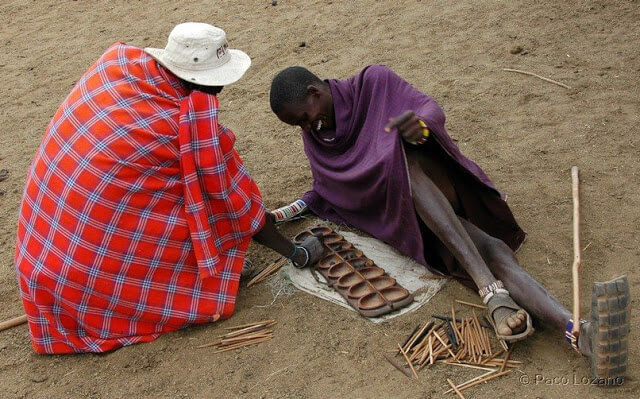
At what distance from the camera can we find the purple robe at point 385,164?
10.6 ft

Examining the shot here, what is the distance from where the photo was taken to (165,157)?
3148 mm

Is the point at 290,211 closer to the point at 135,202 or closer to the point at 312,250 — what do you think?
the point at 312,250

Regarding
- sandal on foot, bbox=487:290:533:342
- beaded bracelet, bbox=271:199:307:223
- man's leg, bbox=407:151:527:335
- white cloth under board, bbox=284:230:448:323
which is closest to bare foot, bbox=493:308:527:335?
sandal on foot, bbox=487:290:533:342

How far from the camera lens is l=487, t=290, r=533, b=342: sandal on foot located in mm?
2826

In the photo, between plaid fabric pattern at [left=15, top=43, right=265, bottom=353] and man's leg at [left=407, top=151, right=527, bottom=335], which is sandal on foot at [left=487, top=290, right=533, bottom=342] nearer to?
man's leg at [left=407, top=151, right=527, bottom=335]

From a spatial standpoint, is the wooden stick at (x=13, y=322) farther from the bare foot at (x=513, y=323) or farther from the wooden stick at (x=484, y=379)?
the bare foot at (x=513, y=323)

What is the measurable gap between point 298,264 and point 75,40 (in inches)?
167

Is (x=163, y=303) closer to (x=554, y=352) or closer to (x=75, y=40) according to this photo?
(x=554, y=352)

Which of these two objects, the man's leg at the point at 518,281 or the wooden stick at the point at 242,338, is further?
the wooden stick at the point at 242,338

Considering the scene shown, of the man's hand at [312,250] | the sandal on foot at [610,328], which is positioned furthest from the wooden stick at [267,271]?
the sandal on foot at [610,328]

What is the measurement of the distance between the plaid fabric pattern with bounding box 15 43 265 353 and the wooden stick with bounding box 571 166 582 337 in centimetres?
142

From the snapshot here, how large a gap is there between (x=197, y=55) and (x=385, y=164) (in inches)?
36.9

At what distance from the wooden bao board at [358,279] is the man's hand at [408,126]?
2.40 ft

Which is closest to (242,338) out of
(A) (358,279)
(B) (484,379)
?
(A) (358,279)
